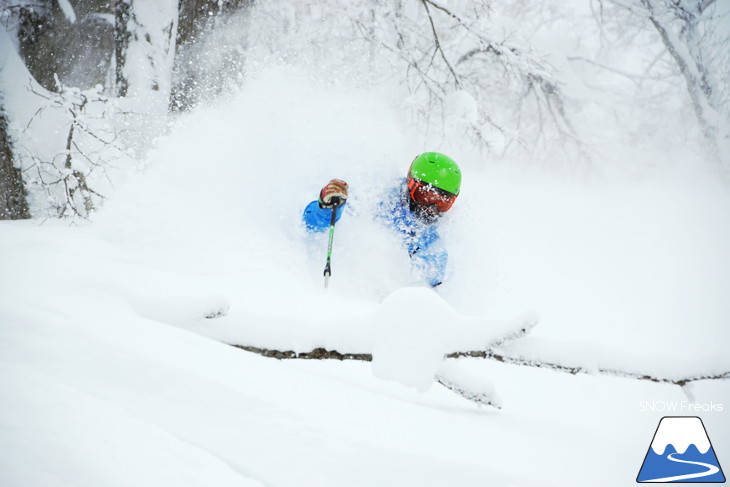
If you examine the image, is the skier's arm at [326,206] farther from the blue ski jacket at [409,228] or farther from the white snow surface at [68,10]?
the white snow surface at [68,10]

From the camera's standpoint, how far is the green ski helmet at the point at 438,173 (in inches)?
136

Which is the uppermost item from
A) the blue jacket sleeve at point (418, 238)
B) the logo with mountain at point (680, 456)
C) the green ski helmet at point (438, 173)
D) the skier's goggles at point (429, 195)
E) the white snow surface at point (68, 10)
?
the white snow surface at point (68, 10)

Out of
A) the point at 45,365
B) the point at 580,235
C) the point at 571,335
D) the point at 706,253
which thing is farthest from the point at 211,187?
the point at 706,253

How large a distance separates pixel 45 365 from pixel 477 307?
3.78 meters

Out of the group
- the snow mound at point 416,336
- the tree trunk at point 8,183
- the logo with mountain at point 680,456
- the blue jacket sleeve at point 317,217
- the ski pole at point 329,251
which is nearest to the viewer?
the snow mound at point 416,336

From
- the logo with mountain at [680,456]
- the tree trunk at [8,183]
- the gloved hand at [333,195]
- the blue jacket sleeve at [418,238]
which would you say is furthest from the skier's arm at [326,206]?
the tree trunk at [8,183]

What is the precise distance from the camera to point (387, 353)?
1.46m

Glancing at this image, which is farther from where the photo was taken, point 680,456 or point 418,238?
point 418,238

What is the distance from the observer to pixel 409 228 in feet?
12.2

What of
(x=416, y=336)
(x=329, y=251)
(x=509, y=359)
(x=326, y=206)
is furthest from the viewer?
(x=326, y=206)

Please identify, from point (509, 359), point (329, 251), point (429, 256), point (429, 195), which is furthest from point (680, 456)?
point (329, 251)

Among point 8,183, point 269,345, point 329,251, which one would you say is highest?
point 8,183

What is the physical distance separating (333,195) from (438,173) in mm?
1036

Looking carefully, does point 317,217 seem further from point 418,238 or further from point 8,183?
point 8,183
